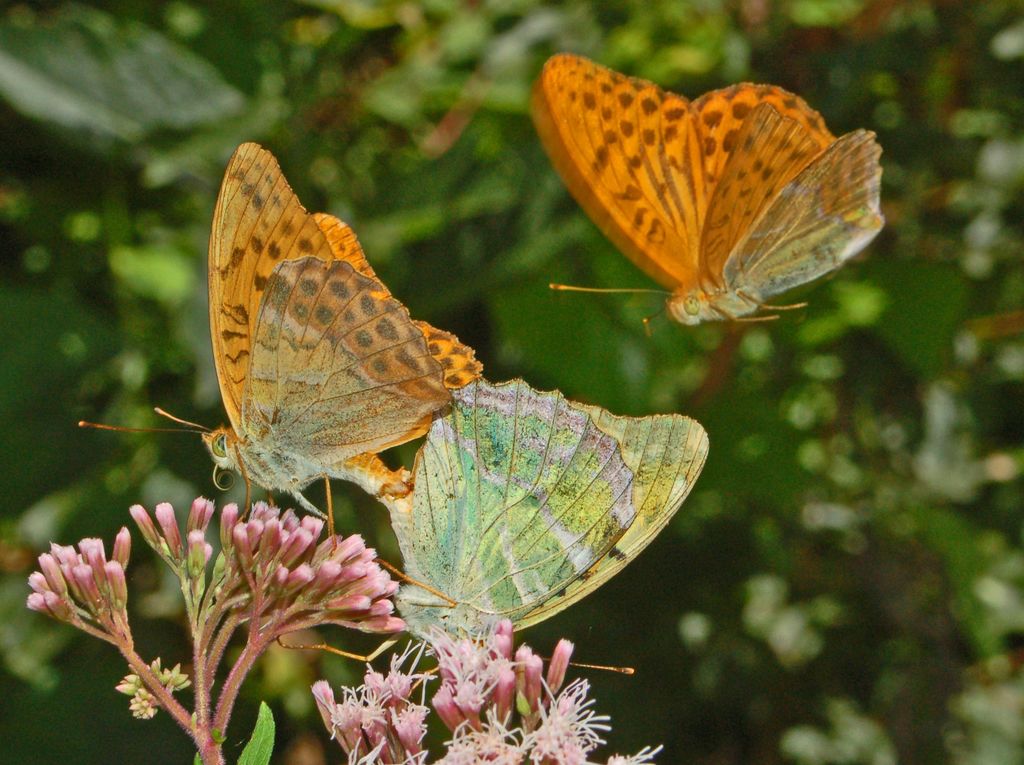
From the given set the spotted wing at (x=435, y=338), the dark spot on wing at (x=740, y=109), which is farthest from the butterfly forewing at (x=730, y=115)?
the spotted wing at (x=435, y=338)

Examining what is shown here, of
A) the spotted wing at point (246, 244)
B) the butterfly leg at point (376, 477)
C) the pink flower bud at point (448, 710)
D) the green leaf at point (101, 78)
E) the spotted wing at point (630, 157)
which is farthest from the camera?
the green leaf at point (101, 78)

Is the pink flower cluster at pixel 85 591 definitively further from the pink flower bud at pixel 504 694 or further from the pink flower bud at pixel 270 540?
the pink flower bud at pixel 504 694

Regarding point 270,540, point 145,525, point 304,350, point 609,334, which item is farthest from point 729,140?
point 145,525

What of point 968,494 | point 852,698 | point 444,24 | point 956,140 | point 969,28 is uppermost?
point 444,24

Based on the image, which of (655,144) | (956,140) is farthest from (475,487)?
(956,140)

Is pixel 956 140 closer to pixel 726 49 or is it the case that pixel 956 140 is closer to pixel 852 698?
pixel 726 49

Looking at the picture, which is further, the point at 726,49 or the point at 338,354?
the point at 726,49
